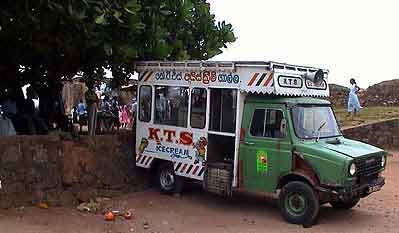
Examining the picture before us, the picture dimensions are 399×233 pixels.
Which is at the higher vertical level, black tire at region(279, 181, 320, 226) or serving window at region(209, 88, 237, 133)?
serving window at region(209, 88, 237, 133)

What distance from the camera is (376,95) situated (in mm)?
24953

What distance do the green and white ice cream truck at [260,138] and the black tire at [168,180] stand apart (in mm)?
20

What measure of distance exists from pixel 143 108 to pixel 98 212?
8.40ft

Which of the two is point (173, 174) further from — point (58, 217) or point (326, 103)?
point (326, 103)

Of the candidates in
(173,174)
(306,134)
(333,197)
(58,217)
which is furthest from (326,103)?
(58,217)

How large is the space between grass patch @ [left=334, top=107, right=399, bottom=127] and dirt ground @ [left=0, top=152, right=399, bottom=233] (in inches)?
323

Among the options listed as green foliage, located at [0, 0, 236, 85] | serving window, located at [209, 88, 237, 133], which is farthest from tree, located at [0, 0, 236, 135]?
serving window, located at [209, 88, 237, 133]

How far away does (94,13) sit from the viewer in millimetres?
8789

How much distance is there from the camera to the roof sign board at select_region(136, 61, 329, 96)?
923 cm

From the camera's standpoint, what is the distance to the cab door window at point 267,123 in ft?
30.3

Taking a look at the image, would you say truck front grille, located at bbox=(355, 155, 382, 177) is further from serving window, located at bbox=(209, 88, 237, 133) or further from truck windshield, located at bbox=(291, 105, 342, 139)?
serving window, located at bbox=(209, 88, 237, 133)

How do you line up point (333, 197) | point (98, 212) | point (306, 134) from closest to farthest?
point (333, 197) < point (306, 134) < point (98, 212)

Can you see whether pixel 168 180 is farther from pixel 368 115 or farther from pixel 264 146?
pixel 368 115

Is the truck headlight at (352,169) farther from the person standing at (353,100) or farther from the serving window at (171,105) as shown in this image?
the person standing at (353,100)
